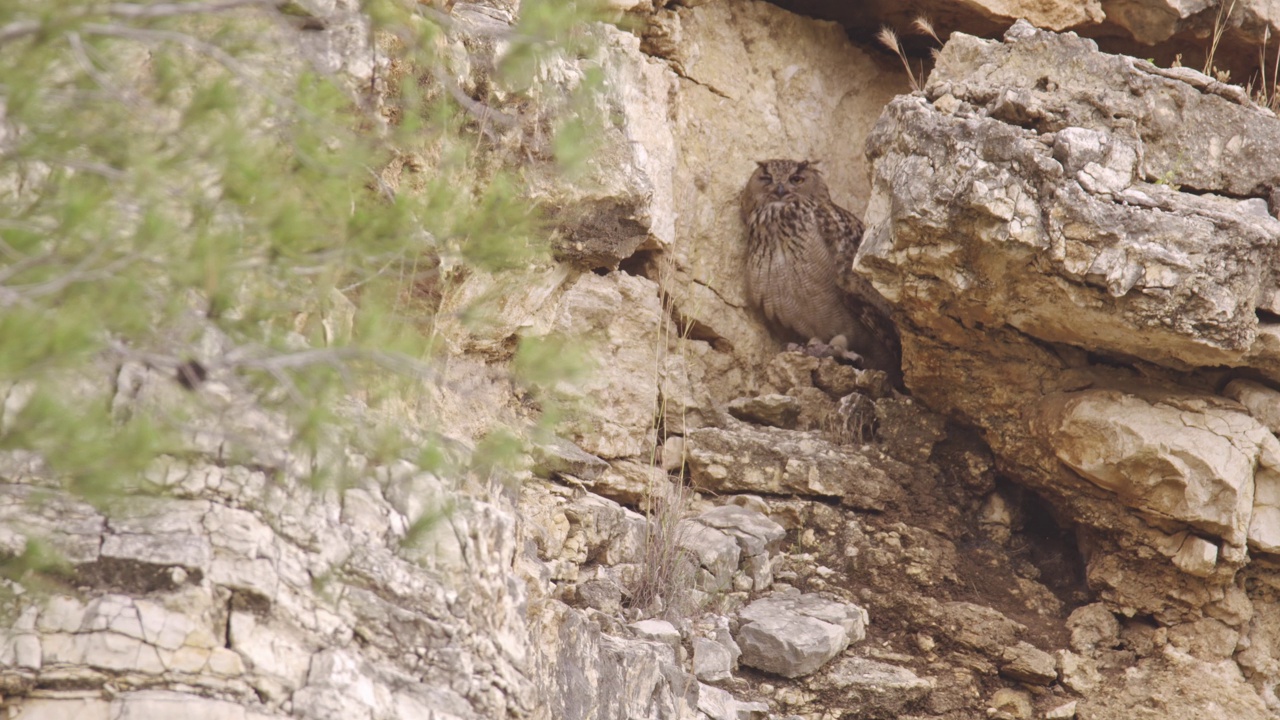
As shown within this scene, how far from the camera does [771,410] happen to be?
18.5ft

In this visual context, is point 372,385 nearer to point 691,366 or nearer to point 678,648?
point 678,648

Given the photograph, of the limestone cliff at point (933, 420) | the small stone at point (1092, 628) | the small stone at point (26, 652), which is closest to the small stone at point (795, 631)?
the limestone cliff at point (933, 420)

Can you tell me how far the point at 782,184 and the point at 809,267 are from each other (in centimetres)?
42

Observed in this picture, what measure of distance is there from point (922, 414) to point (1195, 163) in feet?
4.99

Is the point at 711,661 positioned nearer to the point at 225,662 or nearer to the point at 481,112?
the point at 225,662

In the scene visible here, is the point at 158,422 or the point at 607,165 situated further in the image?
the point at 607,165

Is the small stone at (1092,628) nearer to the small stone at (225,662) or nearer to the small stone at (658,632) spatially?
the small stone at (658,632)

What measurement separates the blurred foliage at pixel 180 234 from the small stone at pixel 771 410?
9.05 ft

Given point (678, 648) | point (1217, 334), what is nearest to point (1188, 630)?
point (1217, 334)

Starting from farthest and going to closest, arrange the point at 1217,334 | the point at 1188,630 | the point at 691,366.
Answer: the point at 691,366, the point at 1188,630, the point at 1217,334

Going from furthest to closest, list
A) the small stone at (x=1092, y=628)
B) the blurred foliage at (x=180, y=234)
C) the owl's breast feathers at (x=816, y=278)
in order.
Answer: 1. the owl's breast feathers at (x=816, y=278)
2. the small stone at (x=1092, y=628)
3. the blurred foliage at (x=180, y=234)

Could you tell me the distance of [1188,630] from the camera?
510 cm

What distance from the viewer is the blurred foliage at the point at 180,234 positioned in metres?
2.03

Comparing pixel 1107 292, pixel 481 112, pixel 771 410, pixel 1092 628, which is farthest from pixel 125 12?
pixel 1092 628
